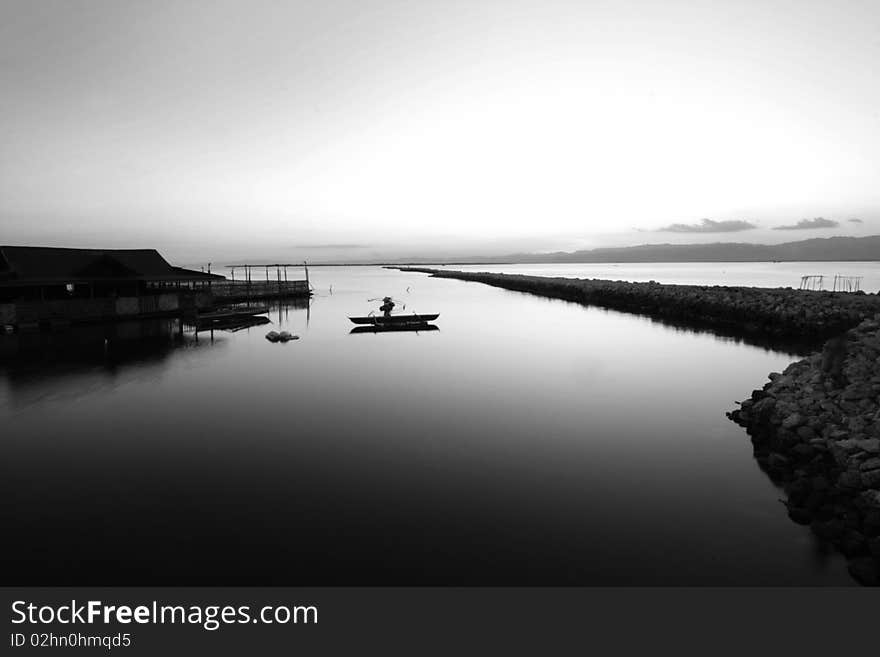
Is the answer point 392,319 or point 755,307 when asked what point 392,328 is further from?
point 755,307

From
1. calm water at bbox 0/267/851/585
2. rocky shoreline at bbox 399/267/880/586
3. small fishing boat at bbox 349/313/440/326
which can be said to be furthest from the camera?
small fishing boat at bbox 349/313/440/326

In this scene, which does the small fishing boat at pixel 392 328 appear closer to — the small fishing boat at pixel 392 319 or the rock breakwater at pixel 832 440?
the small fishing boat at pixel 392 319

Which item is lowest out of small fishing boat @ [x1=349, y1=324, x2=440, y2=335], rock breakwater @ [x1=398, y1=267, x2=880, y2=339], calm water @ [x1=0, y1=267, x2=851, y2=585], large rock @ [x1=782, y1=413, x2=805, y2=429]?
calm water @ [x1=0, y1=267, x2=851, y2=585]

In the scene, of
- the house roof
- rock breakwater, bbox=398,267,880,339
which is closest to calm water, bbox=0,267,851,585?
rock breakwater, bbox=398,267,880,339

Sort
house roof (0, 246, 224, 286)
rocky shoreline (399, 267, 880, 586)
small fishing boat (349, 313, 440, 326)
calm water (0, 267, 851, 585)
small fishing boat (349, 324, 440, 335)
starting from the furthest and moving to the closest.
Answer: small fishing boat (349, 313, 440, 326), small fishing boat (349, 324, 440, 335), house roof (0, 246, 224, 286), rocky shoreline (399, 267, 880, 586), calm water (0, 267, 851, 585)

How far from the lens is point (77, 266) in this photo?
109 ft

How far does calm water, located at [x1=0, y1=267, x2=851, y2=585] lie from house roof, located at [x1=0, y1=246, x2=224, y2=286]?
11.0 m

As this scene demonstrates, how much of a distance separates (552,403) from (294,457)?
950cm

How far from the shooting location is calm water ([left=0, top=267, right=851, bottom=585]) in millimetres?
7387

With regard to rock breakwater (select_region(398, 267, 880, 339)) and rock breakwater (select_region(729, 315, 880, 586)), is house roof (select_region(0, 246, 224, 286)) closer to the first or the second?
rock breakwater (select_region(729, 315, 880, 586))

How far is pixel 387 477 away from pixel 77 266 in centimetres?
3440

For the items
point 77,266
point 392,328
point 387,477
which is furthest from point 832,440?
point 77,266

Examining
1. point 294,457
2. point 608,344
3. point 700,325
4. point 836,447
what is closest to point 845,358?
point 836,447

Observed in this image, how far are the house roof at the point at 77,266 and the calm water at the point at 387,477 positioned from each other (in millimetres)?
11013
